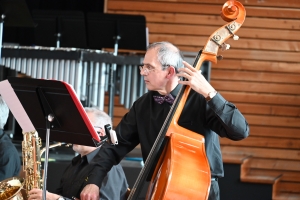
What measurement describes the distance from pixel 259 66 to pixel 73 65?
2.22m

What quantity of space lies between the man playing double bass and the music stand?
88.0 inches

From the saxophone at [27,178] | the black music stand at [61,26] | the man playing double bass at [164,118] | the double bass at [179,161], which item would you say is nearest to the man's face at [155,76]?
the man playing double bass at [164,118]

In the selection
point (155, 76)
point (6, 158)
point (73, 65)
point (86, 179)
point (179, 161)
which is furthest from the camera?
point (73, 65)

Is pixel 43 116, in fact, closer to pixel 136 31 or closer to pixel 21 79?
pixel 21 79

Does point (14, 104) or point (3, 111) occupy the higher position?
point (14, 104)

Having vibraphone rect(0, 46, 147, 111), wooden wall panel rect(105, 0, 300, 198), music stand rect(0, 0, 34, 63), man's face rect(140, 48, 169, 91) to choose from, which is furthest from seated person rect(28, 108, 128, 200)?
wooden wall panel rect(105, 0, 300, 198)

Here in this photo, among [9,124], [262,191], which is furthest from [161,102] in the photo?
[9,124]

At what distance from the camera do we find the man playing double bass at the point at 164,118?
2824mm

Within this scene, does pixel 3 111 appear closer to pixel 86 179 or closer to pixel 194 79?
pixel 86 179

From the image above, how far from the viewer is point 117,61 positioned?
5.69 m

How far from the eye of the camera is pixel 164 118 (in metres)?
3.16

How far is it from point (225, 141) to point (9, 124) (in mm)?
2498

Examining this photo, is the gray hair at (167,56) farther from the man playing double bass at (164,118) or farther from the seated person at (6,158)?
the seated person at (6,158)

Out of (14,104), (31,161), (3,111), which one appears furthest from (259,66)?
(14,104)
